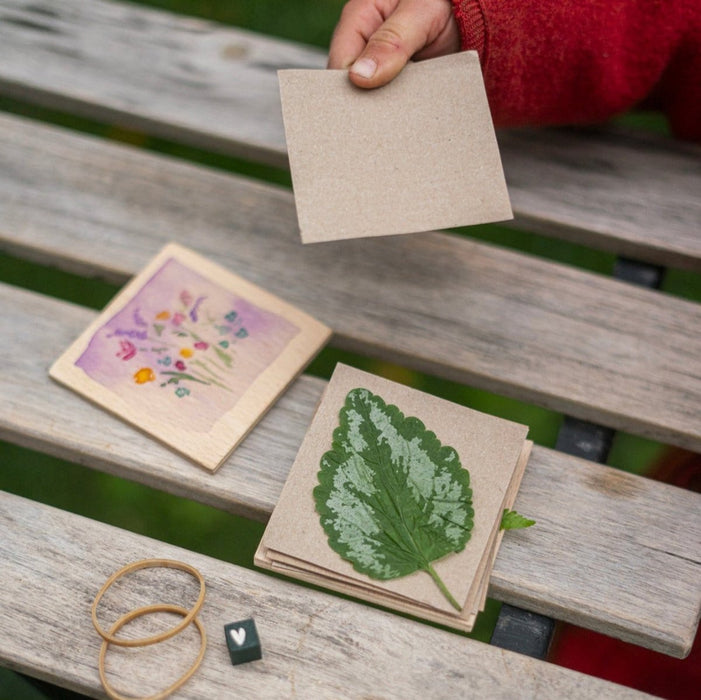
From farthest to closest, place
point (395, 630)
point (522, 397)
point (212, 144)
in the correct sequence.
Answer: point (212, 144)
point (522, 397)
point (395, 630)

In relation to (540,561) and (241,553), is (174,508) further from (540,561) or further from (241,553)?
(540,561)

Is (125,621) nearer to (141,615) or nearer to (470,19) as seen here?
(141,615)

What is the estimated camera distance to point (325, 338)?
832mm

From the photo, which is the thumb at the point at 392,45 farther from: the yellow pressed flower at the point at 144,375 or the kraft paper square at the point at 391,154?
the yellow pressed flower at the point at 144,375

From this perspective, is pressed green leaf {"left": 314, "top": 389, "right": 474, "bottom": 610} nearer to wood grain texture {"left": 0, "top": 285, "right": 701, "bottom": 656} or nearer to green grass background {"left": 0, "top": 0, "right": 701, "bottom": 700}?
wood grain texture {"left": 0, "top": 285, "right": 701, "bottom": 656}

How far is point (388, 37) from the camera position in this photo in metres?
0.79

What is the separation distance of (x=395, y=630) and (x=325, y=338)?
31 centimetres

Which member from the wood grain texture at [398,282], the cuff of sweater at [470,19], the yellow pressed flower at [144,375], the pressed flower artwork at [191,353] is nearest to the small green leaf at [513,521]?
the wood grain texture at [398,282]

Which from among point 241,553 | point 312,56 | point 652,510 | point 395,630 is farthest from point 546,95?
point 241,553

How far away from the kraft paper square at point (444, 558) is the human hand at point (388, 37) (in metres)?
0.29

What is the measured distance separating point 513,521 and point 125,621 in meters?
0.35

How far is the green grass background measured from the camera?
3.81ft

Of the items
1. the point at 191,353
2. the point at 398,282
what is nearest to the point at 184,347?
the point at 191,353

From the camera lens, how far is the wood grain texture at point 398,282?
81 cm
